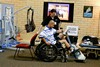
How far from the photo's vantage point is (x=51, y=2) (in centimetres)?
906

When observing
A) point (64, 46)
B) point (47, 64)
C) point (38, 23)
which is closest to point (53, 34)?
point (64, 46)

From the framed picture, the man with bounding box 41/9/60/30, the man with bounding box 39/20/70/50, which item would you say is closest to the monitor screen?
the framed picture

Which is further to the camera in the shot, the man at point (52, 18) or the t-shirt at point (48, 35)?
the man at point (52, 18)

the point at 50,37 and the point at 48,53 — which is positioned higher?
the point at 50,37

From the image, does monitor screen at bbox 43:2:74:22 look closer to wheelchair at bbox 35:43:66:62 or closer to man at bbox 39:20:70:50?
man at bbox 39:20:70:50

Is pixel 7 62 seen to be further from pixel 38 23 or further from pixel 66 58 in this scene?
pixel 38 23

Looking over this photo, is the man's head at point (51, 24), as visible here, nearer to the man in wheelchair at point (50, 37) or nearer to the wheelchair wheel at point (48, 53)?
the man in wheelchair at point (50, 37)

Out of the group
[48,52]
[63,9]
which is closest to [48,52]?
[48,52]

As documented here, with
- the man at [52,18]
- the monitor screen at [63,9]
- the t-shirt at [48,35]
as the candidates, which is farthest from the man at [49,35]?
the monitor screen at [63,9]

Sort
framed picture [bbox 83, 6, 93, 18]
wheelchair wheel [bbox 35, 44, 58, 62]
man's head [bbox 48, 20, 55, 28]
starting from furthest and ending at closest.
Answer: framed picture [bbox 83, 6, 93, 18], man's head [bbox 48, 20, 55, 28], wheelchair wheel [bbox 35, 44, 58, 62]

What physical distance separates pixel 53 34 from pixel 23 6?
3.33m

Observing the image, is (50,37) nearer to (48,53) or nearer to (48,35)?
(48,35)

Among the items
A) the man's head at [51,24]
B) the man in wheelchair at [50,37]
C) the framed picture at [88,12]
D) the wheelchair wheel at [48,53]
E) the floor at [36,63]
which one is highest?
the framed picture at [88,12]

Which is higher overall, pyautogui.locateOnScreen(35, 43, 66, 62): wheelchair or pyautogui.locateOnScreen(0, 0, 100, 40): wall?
pyautogui.locateOnScreen(0, 0, 100, 40): wall
